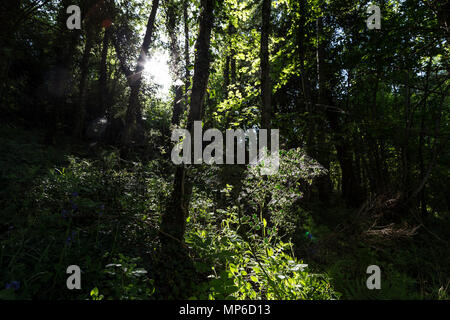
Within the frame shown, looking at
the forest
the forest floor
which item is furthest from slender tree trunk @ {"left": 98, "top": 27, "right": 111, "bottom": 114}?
the forest floor

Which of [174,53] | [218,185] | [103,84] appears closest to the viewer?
[218,185]

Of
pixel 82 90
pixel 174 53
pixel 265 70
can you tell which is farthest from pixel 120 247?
pixel 82 90

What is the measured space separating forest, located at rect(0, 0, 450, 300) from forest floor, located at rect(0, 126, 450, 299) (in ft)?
0.09

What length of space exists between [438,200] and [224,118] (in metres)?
15.4

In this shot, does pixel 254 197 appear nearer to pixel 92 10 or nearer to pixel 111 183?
pixel 111 183

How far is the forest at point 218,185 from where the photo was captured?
2635mm

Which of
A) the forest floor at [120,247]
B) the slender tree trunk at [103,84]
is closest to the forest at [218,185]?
the forest floor at [120,247]

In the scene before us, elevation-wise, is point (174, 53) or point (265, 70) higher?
point (174, 53)

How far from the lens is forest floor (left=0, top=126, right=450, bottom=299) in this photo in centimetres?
227

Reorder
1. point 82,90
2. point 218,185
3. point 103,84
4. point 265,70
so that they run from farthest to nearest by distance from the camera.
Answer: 1. point 103,84
2. point 82,90
3. point 265,70
4. point 218,185

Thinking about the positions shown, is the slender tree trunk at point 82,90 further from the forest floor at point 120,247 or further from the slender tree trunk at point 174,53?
the forest floor at point 120,247

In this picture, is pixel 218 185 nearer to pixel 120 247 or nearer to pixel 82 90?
pixel 120 247

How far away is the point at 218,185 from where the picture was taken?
573cm

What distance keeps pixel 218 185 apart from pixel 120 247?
3.13 metres
